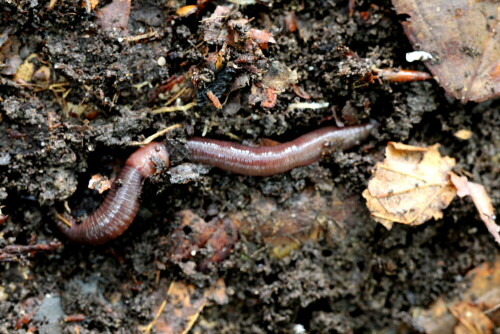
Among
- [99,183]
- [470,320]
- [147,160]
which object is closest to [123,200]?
[99,183]

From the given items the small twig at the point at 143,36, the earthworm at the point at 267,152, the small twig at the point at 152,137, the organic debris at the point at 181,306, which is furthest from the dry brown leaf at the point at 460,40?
the organic debris at the point at 181,306

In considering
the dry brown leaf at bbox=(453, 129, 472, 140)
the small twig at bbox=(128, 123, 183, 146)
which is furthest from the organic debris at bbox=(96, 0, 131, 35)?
the dry brown leaf at bbox=(453, 129, 472, 140)

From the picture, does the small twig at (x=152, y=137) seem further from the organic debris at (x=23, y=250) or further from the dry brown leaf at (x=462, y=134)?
the dry brown leaf at (x=462, y=134)

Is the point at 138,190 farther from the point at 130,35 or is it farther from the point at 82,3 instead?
the point at 82,3

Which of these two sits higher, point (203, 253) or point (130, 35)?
point (130, 35)

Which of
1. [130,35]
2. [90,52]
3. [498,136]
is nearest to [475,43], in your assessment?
[498,136]

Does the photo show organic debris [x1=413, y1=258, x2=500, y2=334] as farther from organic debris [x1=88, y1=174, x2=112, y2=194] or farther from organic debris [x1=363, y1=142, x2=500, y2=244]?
organic debris [x1=88, y1=174, x2=112, y2=194]

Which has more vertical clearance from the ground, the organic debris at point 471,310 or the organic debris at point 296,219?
the organic debris at point 296,219
